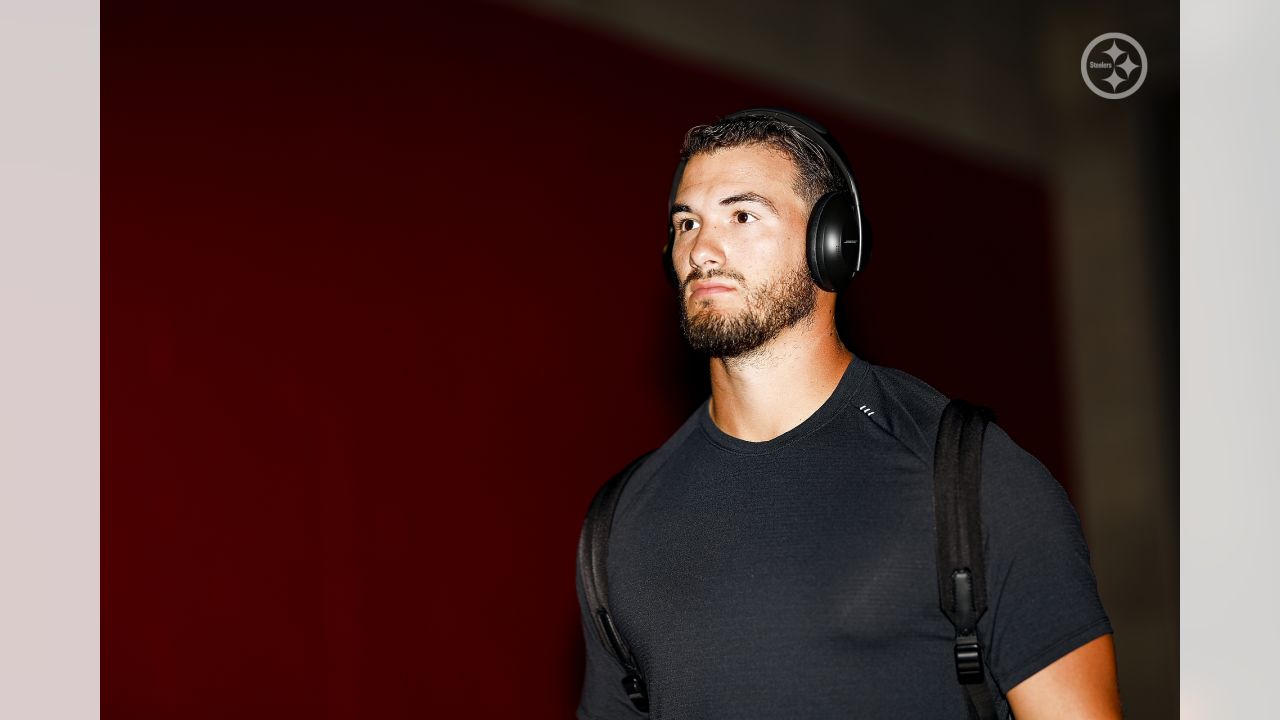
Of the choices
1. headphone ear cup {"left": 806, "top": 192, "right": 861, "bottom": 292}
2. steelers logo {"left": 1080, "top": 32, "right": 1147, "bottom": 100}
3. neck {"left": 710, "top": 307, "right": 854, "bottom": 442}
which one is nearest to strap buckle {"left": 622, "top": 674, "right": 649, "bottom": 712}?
neck {"left": 710, "top": 307, "right": 854, "bottom": 442}

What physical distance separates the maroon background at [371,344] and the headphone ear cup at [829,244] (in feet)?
4.10

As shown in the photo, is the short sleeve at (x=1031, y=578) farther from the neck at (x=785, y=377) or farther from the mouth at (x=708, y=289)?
the mouth at (x=708, y=289)

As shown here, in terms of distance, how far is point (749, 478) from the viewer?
155 centimetres

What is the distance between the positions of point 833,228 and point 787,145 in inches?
5.4

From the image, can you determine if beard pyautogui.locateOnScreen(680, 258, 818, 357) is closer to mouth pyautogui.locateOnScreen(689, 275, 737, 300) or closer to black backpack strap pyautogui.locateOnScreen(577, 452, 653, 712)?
mouth pyautogui.locateOnScreen(689, 275, 737, 300)

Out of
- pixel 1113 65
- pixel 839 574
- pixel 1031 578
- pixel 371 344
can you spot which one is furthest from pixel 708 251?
pixel 1113 65

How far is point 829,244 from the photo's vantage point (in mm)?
1534

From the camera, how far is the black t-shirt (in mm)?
1356

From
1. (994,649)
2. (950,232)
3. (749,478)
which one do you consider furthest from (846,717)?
(950,232)

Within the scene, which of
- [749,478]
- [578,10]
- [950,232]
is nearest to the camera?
[749,478]

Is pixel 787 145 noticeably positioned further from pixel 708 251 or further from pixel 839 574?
pixel 839 574
